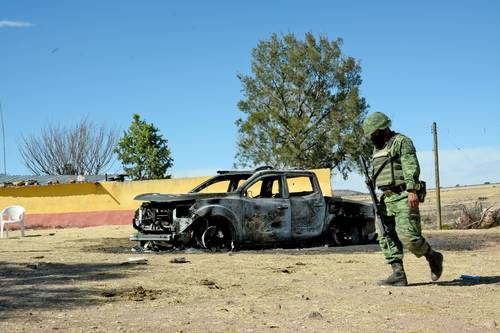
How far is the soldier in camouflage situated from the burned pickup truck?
499 centimetres

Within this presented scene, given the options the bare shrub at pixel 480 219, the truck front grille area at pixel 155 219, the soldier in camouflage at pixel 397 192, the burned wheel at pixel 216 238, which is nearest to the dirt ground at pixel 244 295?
the soldier in camouflage at pixel 397 192

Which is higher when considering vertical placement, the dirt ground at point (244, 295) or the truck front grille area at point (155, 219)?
the truck front grille area at point (155, 219)

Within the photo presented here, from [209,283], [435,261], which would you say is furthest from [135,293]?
[435,261]

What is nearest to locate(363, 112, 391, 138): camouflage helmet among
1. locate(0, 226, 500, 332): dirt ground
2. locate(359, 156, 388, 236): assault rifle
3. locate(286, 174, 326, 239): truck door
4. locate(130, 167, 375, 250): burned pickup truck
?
locate(359, 156, 388, 236): assault rifle

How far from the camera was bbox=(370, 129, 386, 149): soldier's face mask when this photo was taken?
24.1ft

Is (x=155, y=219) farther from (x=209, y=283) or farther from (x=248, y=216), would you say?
(x=209, y=283)

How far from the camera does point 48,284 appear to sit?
308 inches

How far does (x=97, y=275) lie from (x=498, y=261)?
18.7ft

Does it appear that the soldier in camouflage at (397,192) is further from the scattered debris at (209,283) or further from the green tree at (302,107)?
the green tree at (302,107)

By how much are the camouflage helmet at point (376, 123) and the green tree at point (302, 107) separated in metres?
43.1

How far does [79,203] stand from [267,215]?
56.3ft

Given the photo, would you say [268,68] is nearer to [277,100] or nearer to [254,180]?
[277,100]

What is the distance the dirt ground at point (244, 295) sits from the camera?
544cm

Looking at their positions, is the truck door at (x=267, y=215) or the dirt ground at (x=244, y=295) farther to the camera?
the truck door at (x=267, y=215)
